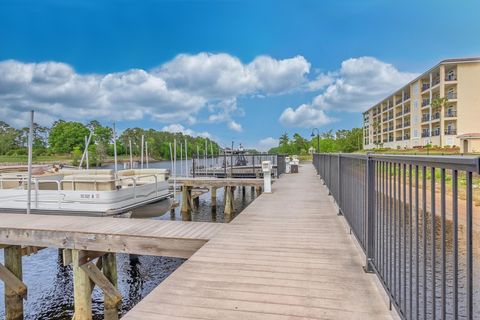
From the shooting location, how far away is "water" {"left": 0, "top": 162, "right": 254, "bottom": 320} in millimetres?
7195

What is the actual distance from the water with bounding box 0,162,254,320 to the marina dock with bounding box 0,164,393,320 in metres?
0.97

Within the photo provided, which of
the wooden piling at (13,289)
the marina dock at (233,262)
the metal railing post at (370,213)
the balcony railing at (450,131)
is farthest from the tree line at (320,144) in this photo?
the metal railing post at (370,213)

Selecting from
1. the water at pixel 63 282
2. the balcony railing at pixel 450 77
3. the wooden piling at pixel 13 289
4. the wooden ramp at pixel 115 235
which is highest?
the balcony railing at pixel 450 77

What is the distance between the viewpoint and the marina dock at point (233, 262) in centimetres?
256

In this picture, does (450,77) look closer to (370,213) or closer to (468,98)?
(468,98)

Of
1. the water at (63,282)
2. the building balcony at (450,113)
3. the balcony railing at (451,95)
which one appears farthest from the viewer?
the balcony railing at (451,95)


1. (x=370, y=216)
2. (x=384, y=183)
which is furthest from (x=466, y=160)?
(x=370, y=216)

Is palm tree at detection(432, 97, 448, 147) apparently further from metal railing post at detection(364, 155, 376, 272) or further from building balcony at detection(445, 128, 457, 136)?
metal railing post at detection(364, 155, 376, 272)

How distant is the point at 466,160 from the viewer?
1204mm

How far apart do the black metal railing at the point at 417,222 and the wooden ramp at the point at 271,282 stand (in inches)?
11.6

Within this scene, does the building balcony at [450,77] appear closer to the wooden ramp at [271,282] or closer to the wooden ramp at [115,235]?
the wooden ramp at [271,282]

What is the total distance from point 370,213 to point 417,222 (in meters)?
1.19

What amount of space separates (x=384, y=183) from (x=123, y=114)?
8146 cm

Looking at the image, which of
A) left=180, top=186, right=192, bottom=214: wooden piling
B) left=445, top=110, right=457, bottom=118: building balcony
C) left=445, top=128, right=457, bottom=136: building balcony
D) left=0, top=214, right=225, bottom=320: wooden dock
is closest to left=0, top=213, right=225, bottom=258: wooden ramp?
left=0, top=214, right=225, bottom=320: wooden dock
